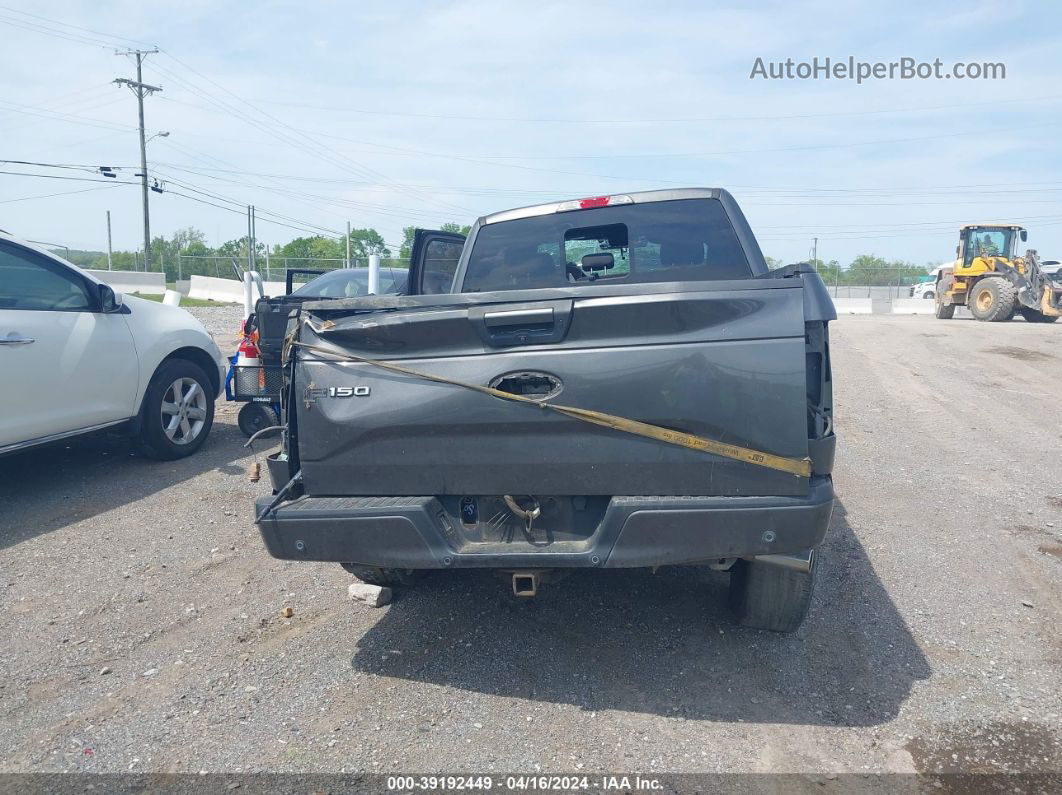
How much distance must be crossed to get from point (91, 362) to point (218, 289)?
28.0m

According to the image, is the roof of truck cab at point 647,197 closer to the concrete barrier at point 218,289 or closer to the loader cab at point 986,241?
the loader cab at point 986,241

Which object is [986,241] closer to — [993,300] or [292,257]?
[993,300]

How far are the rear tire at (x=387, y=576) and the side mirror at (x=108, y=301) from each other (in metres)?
3.52

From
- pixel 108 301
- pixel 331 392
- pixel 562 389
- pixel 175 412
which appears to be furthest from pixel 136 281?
pixel 562 389

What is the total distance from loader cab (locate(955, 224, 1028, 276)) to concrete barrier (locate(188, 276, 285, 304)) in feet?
73.7

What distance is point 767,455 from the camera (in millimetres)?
2963

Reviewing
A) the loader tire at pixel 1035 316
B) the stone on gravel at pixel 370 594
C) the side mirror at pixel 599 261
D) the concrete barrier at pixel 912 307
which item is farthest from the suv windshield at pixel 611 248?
the concrete barrier at pixel 912 307

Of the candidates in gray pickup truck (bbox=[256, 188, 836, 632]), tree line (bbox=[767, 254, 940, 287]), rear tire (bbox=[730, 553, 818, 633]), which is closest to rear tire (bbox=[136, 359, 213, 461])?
gray pickup truck (bbox=[256, 188, 836, 632])

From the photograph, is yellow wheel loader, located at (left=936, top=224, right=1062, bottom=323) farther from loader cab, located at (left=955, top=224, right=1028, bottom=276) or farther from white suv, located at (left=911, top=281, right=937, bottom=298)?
white suv, located at (left=911, top=281, right=937, bottom=298)

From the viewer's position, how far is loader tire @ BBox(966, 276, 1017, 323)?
20875mm

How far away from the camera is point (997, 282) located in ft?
69.7

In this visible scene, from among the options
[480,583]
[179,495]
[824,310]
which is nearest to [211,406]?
[179,495]

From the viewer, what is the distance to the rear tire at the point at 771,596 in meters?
3.55

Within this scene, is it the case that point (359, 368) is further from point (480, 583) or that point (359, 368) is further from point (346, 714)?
point (480, 583)
